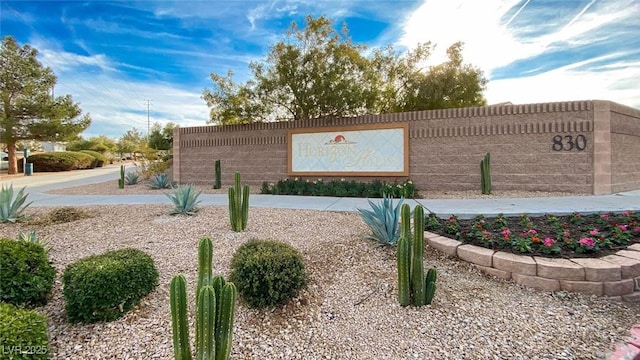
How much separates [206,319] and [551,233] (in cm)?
434

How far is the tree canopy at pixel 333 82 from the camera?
35.3 feet

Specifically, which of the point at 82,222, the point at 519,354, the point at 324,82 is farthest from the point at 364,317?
the point at 324,82

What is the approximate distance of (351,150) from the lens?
10.4 meters

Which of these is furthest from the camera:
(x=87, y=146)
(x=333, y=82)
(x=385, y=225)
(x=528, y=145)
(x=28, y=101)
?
(x=87, y=146)

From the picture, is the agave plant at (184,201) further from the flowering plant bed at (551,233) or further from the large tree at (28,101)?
the large tree at (28,101)

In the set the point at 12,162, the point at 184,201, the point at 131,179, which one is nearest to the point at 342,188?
the point at 184,201

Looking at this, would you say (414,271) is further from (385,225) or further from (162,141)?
(162,141)

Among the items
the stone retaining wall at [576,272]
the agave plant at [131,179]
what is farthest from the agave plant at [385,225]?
the agave plant at [131,179]

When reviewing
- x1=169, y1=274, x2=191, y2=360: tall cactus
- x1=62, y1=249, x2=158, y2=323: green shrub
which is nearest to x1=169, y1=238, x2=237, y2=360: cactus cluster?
x1=169, y1=274, x2=191, y2=360: tall cactus

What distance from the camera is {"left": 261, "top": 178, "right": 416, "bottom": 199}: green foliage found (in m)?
8.69

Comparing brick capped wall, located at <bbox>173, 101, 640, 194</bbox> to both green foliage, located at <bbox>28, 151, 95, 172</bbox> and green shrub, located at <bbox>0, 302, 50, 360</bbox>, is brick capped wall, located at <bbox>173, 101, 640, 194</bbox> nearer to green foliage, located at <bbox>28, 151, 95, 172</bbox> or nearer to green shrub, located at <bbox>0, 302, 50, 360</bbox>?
green shrub, located at <bbox>0, 302, 50, 360</bbox>

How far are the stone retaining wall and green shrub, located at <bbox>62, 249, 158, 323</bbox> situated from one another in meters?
3.51

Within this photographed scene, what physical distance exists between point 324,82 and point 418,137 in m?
3.52

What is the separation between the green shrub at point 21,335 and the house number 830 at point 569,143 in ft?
33.6
